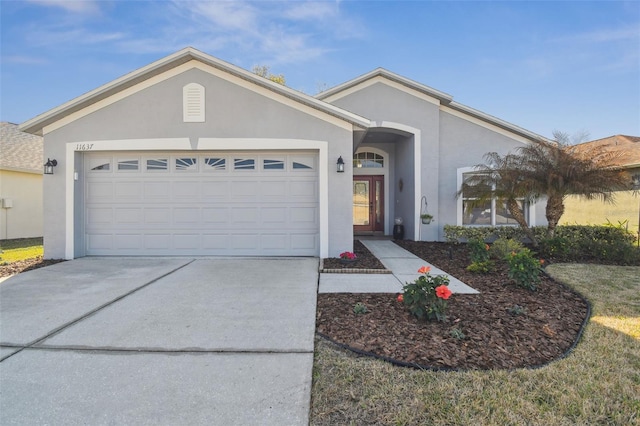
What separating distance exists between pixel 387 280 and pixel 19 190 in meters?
14.7

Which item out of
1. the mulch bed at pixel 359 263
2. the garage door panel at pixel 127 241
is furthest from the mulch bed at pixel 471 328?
the garage door panel at pixel 127 241

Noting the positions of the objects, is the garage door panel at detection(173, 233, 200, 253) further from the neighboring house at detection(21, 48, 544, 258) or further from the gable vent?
the gable vent

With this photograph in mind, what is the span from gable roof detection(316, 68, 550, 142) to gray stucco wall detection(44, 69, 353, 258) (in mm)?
3087

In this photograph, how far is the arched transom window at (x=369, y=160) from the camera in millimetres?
13070

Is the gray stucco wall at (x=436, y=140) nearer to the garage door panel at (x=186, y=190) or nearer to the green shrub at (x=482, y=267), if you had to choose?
the green shrub at (x=482, y=267)

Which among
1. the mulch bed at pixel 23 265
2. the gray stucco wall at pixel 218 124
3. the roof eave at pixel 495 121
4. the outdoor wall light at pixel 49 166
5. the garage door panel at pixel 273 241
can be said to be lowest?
the mulch bed at pixel 23 265

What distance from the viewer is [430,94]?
10094mm

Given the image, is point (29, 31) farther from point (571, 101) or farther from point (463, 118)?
point (571, 101)

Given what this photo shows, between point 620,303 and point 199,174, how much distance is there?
8.16m

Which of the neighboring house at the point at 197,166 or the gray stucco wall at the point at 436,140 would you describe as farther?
the gray stucco wall at the point at 436,140

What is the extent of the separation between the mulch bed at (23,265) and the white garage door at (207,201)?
3.94ft

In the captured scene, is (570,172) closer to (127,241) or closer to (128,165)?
(128,165)

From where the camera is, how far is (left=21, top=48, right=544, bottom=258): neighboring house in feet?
23.9

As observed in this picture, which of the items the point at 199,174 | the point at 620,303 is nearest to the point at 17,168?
the point at 199,174
